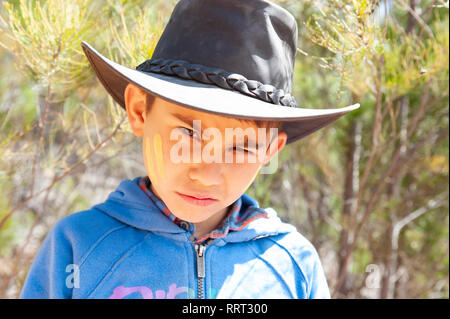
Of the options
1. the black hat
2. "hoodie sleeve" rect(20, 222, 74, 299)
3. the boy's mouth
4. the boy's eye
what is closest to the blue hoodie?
"hoodie sleeve" rect(20, 222, 74, 299)

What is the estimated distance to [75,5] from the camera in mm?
1276

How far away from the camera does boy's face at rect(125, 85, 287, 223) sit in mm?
952

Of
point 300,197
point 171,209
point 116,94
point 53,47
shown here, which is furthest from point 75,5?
point 300,197

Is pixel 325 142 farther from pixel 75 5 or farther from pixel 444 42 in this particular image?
pixel 75 5

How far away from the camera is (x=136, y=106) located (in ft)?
3.57

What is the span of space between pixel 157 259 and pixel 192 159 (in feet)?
0.83

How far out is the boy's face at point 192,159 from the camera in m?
0.95

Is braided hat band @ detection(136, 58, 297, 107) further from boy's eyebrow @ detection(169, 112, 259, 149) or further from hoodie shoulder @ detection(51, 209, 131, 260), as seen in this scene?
hoodie shoulder @ detection(51, 209, 131, 260)

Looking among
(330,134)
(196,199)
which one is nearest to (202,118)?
(196,199)

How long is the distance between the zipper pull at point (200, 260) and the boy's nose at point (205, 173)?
7.1 inches

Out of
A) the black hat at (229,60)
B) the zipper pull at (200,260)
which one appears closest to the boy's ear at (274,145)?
the black hat at (229,60)

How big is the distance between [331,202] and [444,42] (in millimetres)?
1163

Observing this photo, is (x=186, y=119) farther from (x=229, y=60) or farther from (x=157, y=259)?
(x=157, y=259)

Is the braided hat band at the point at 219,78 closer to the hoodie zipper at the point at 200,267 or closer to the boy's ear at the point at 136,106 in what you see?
the boy's ear at the point at 136,106
